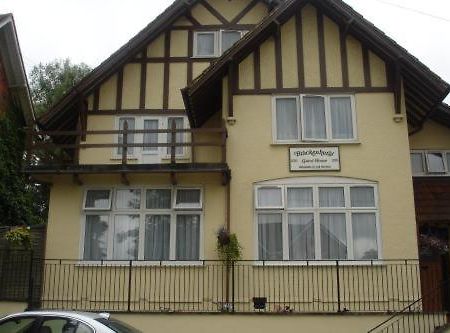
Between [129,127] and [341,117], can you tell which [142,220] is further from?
[341,117]

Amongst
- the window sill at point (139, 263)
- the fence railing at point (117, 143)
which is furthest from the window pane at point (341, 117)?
the window sill at point (139, 263)

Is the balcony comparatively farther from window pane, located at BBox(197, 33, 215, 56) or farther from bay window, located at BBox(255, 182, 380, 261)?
window pane, located at BBox(197, 33, 215, 56)

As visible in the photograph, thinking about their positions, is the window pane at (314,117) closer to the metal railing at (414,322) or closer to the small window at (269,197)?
the small window at (269,197)

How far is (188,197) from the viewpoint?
51.9 ft

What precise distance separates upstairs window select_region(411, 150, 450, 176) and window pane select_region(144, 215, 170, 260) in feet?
24.8

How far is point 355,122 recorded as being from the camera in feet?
51.5

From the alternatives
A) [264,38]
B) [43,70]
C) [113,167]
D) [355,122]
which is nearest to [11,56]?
[113,167]

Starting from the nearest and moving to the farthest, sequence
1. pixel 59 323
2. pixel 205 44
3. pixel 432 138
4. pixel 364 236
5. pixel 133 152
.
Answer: pixel 59 323
pixel 364 236
pixel 133 152
pixel 432 138
pixel 205 44

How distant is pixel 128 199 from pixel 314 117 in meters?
5.69

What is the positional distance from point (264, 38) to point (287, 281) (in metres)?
6.72

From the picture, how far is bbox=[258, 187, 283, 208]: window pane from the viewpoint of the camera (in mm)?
15242

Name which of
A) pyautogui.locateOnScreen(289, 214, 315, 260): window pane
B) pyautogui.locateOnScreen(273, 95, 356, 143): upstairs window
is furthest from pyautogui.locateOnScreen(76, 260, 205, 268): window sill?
pyautogui.locateOnScreen(273, 95, 356, 143): upstairs window

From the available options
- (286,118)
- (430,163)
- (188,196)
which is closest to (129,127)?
(188,196)

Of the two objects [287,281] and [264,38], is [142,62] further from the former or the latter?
[287,281]
